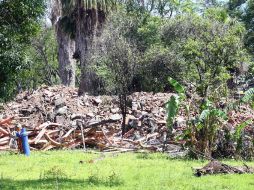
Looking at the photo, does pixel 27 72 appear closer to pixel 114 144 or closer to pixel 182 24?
pixel 114 144

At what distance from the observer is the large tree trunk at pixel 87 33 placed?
29.0m

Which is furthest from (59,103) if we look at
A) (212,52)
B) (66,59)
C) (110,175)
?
(110,175)

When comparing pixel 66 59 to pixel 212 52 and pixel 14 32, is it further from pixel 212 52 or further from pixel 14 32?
pixel 14 32

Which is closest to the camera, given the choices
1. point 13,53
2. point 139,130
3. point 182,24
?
point 13,53

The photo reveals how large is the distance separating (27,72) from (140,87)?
17.4m

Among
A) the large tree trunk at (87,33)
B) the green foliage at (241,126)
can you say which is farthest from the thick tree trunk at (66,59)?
the green foliage at (241,126)

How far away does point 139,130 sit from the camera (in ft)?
67.3

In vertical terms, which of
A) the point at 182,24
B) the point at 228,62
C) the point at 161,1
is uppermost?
the point at 161,1

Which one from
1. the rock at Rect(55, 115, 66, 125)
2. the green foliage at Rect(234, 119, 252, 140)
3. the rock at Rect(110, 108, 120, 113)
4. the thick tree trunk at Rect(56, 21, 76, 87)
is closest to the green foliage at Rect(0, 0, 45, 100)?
the green foliage at Rect(234, 119, 252, 140)

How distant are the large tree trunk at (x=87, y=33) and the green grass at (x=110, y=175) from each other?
14.8 meters

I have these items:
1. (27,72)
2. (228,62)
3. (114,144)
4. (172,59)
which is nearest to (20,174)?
(27,72)

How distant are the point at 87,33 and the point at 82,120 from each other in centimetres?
875

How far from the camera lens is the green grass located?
9469mm

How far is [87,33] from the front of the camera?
96.6 feet
